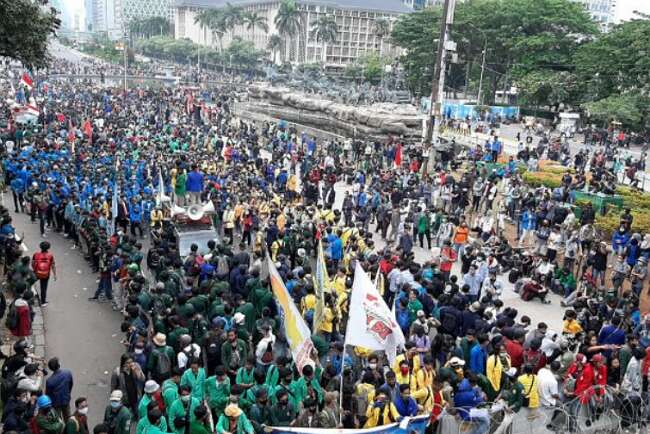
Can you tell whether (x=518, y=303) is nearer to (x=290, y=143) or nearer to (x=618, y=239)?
(x=618, y=239)

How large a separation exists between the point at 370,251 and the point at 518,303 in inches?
135

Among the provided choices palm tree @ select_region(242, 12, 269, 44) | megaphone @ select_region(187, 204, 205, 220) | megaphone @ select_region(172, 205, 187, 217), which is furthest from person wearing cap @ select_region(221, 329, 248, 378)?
palm tree @ select_region(242, 12, 269, 44)

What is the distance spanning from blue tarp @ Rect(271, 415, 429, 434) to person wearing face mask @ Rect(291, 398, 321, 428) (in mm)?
389

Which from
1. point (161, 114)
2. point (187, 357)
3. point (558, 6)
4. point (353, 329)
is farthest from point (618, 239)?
point (558, 6)

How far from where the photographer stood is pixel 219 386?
739cm

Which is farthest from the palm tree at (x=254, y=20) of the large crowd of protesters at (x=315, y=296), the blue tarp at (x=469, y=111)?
the large crowd of protesters at (x=315, y=296)

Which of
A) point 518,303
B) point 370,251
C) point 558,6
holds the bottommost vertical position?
point 518,303

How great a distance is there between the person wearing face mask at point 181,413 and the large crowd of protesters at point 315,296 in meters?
0.02

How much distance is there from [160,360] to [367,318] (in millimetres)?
2640

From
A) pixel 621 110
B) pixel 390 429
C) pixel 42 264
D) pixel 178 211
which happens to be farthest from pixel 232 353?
pixel 621 110

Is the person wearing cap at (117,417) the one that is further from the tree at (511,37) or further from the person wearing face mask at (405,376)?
the tree at (511,37)

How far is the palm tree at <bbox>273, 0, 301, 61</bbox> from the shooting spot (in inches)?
3162

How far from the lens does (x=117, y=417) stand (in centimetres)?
690

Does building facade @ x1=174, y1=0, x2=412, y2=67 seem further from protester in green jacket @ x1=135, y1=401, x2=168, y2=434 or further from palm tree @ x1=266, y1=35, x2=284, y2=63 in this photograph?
protester in green jacket @ x1=135, y1=401, x2=168, y2=434
